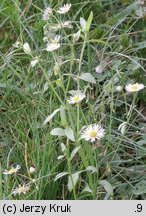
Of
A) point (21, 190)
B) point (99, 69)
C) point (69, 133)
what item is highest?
point (99, 69)

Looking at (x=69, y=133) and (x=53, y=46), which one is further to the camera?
(x=53, y=46)

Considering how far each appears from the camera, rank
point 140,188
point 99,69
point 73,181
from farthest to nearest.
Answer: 1. point 99,69
2. point 140,188
3. point 73,181

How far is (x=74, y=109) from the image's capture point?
152 cm

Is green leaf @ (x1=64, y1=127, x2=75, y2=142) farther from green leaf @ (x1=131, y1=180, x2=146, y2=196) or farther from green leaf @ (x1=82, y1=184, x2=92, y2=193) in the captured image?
green leaf @ (x1=131, y1=180, x2=146, y2=196)

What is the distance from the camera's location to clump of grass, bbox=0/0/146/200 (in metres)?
1.43

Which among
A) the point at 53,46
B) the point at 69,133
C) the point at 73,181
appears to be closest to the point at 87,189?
the point at 73,181

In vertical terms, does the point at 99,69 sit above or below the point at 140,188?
above

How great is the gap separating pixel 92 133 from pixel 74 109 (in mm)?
132

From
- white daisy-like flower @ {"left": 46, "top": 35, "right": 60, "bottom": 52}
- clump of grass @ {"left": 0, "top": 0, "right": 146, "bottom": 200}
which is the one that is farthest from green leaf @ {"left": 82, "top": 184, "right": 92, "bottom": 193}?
white daisy-like flower @ {"left": 46, "top": 35, "right": 60, "bottom": 52}

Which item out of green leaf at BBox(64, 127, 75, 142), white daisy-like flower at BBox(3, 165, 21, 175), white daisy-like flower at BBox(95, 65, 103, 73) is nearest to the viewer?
green leaf at BBox(64, 127, 75, 142)

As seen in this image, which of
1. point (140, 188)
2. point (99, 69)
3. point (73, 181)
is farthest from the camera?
point (99, 69)

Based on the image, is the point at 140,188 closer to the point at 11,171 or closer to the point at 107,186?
the point at 107,186

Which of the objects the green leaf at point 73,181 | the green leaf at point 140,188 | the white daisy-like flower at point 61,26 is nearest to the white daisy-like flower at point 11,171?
the green leaf at point 73,181

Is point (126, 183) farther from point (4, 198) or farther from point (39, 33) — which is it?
point (39, 33)
